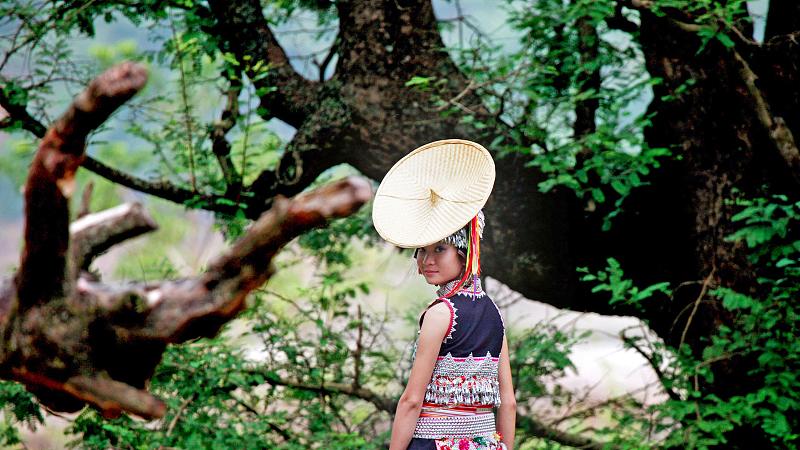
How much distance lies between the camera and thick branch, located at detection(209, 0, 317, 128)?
4824 mm

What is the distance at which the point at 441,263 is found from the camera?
8.17 ft

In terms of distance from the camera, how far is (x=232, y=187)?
15.4 ft

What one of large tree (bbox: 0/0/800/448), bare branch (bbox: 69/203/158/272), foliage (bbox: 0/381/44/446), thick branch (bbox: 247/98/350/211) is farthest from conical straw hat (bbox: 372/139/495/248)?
foliage (bbox: 0/381/44/446)

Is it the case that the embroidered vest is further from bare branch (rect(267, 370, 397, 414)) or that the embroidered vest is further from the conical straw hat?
bare branch (rect(267, 370, 397, 414))

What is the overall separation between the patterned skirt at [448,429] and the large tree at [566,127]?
75.3 inches

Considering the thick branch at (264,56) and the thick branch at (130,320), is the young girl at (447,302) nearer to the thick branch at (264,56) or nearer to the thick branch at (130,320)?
the thick branch at (130,320)

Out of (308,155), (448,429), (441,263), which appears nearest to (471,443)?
(448,429)

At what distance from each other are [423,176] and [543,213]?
7.48 feet

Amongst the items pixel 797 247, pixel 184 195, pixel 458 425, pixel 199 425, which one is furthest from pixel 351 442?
pixel 797 247

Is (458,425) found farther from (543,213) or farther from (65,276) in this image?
(543,213)

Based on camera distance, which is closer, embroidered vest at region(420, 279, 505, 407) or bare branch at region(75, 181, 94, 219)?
bare branch at region(75, 181, 94, 219)

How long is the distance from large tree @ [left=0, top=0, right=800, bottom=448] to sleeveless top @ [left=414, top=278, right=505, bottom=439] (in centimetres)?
178

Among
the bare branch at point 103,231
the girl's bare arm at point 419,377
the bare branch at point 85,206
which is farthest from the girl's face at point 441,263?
the bare branch at point 103,231

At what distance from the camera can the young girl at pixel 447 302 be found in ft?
7.92
